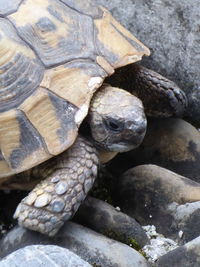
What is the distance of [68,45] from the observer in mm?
2873

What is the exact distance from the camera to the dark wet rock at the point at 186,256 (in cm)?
228

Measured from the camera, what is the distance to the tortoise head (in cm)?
269

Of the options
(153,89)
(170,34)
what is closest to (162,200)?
(153,89)

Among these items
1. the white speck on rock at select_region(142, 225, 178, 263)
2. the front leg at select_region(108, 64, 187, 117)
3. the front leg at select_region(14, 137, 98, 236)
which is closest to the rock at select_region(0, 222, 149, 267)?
the front leg at select_region(14, 137, 98, 236)

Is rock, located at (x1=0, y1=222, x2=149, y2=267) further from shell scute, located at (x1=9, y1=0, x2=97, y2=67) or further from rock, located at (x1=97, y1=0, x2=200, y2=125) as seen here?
rock, located at (x1=97, y1=0, x2=200, y2=125)

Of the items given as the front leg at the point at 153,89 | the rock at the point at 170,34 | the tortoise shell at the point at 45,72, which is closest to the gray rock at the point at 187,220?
the tortoise shell at the point at 45,72

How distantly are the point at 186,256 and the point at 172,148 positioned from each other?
983mm

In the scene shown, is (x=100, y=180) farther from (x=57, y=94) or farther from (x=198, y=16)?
(x=198, y=16)

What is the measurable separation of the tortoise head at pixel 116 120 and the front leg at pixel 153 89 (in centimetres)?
44

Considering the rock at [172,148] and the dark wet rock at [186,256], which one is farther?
the rock at [172,148]

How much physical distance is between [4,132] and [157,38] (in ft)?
3.92

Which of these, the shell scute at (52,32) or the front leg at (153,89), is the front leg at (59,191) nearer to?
the shell scute at (52,32)

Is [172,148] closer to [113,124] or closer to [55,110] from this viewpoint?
[113,124]

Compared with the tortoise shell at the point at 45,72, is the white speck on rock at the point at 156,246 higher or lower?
lower
